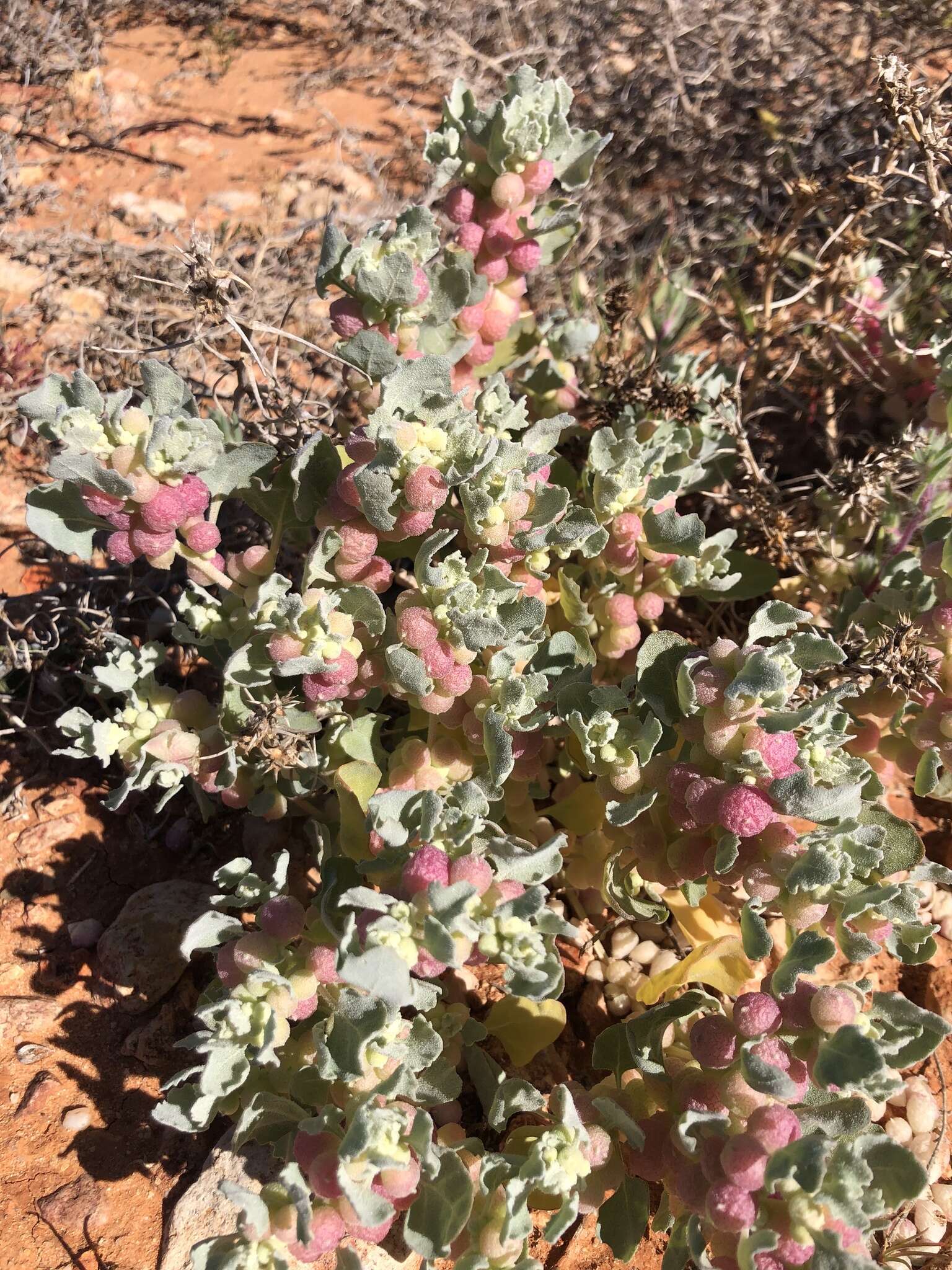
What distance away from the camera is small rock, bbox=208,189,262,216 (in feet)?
13.1

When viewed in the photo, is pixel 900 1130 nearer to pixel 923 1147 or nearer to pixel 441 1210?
pixel 923 1147

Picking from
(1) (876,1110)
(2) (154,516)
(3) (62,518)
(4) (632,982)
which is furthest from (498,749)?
(1) (876,1110)

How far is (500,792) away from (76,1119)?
1.17m

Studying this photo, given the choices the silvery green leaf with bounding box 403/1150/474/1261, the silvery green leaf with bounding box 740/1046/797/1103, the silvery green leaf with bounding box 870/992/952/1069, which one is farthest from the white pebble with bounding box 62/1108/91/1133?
the silvery green leaf with bounding box 870/992/952/1069

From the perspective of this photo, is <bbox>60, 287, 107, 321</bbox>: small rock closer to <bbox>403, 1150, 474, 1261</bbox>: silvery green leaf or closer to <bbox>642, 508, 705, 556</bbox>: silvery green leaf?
<bbox>642, 508, 705, 556</bbox>: silvery green leaf

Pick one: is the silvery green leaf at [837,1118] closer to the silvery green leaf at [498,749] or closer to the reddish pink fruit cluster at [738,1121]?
the reddish pink fruit cluster at [738,1121]

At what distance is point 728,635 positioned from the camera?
279 centimetres

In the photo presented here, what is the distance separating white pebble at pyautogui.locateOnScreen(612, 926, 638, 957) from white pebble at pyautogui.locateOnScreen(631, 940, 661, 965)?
2 centimetres

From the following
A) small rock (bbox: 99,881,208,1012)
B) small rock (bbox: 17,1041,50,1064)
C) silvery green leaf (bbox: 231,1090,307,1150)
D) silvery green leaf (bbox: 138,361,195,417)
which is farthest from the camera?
small rock (bbox: 99,881,208,1012)

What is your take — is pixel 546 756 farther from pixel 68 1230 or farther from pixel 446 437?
pixel 68 1230

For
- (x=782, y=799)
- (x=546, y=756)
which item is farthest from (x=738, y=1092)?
(x=546, y=756)

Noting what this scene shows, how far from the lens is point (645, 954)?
2463mm

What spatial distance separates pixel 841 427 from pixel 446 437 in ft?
6.33

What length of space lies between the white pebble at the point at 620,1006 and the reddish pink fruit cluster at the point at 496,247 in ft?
5.02
